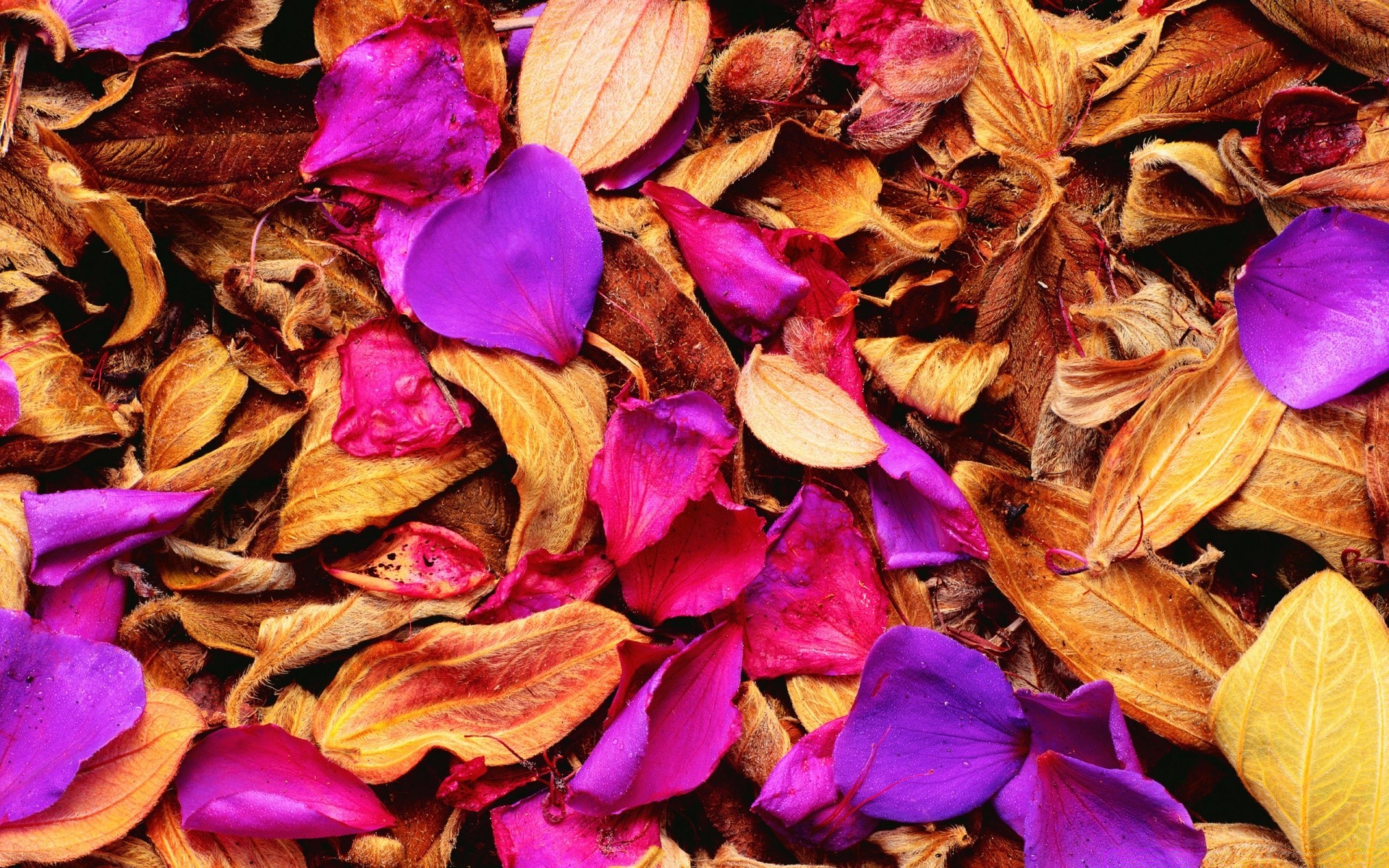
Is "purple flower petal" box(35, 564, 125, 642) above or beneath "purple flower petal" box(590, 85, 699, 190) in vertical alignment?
beneath

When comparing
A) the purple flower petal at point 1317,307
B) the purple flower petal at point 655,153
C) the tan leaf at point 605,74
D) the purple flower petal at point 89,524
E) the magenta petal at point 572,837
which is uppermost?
the tan leaf at point 605,74

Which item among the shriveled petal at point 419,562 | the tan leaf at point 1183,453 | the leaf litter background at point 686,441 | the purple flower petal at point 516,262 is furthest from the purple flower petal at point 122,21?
the tan leaf at point 1183,453

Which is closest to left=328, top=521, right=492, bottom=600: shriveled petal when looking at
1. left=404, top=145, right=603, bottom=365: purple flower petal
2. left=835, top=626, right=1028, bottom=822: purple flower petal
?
left=404, top=145, right=603, bottom=365: purple flower petal

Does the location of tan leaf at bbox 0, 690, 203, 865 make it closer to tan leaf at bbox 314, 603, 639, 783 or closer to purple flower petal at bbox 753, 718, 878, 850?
tan leaf at bbox 314, 603, 639, 783

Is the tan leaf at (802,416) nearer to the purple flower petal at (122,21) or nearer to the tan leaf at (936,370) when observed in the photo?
the tan leaf at (936,370)

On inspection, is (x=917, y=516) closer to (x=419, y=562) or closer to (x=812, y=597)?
(x=812, y=597)

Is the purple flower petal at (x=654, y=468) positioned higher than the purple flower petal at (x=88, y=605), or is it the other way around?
the purple flower petal at (x=654, y=468)

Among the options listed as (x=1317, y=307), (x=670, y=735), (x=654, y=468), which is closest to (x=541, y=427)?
(x=654, y=468)
